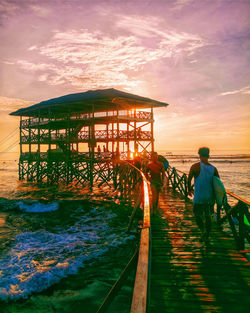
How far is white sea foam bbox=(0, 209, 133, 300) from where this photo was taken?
582 cm

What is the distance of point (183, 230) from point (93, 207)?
29.6 feet

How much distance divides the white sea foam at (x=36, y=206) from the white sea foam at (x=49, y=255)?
3.82 m

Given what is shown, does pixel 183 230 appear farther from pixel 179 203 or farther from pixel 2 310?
pixel 2 310

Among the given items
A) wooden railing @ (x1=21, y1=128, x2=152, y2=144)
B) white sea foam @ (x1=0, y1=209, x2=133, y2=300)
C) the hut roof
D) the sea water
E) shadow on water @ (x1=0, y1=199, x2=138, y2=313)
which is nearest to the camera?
shadow on water @ (x1=0, y1=199, x2=138, y2=313)

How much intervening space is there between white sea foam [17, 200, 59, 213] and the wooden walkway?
9.71 meters

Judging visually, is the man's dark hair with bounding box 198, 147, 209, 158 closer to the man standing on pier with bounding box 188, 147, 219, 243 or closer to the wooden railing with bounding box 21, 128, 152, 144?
the man standing on pier with bounding box 188, 147, 219, 243

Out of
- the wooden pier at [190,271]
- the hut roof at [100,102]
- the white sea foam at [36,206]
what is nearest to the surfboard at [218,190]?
the wooden pier at [190,271]

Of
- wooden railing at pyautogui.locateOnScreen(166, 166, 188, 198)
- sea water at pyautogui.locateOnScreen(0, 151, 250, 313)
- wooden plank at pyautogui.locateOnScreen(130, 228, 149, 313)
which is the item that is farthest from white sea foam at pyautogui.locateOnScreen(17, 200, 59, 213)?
wooden plank at pyautogui.locateOnScreen(130, 228, 149, 313)

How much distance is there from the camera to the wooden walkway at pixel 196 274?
338cm

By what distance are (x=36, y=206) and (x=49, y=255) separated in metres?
7.87

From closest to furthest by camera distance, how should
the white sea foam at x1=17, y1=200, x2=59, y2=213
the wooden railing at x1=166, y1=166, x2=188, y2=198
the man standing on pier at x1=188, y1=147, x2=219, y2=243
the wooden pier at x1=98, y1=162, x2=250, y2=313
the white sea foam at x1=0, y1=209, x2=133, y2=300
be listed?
the wooden pier at x1=98, y1=162, x2=250, y2=313 < the man standing on pier at x1=188, y1=147, x2=219, y2=243 < the white sea foam at x1=0, y1=209, x2=133, y2=300 < the wooden railing at x1=166, y1=166, x2=188, y2=198 < the white sea foam at x1=17, y1=200, x2=59, y2=213

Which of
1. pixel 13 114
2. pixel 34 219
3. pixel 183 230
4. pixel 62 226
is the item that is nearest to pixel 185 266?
pixel 183 230

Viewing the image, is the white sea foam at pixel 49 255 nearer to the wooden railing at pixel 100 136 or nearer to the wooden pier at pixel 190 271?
the wooden pier at pixel 190 271

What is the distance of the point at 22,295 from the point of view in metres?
5.36
